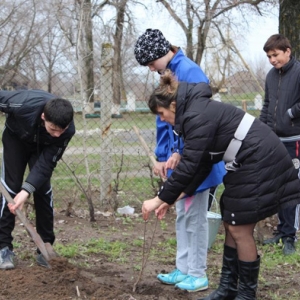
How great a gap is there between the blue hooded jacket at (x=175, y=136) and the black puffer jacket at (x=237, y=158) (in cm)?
38

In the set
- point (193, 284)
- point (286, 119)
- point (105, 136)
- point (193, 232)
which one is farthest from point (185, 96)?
point (105, 136)

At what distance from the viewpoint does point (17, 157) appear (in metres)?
4.09

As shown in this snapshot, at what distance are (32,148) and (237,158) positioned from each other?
5.73 feet

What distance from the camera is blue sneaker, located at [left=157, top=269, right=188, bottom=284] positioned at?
390cm

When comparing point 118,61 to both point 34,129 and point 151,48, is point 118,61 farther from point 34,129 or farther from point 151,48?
point 151,48

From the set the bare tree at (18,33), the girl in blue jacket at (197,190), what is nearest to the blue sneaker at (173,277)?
the girl in blue jacket at (197,190)

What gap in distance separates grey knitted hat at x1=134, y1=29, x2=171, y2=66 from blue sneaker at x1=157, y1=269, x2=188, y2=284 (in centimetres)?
158

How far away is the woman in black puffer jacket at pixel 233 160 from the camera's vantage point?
3068 mm

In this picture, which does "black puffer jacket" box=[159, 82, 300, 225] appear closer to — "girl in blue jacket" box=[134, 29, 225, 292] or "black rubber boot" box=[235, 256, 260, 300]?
"black rubber boot" box=[235, 256, 260, 300]

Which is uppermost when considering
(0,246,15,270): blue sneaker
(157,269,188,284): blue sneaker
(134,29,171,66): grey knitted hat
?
(134,29,171,66): grey knitted hat

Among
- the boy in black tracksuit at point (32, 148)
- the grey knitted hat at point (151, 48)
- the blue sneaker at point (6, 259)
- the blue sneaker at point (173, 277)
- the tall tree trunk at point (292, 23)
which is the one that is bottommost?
the blue sneaker at point (173, 277)

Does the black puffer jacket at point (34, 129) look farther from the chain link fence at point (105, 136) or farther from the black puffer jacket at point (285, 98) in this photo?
the black puffer jacket at point (285, 98)

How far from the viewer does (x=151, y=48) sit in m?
3.63

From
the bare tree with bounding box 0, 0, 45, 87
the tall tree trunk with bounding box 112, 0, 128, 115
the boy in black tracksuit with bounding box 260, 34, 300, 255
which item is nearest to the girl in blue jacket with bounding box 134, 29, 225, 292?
the boy in black tracksuit with bounding box 260, 34, 300, 255
